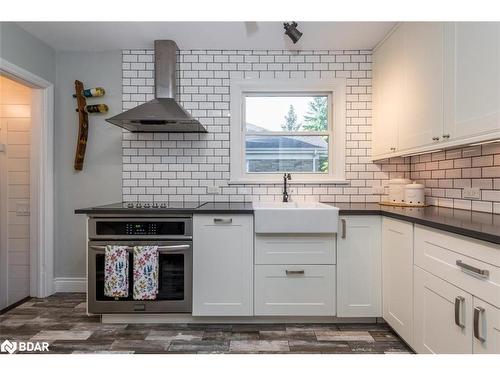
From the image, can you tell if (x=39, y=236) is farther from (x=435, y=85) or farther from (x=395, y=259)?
(x=435, y=85)

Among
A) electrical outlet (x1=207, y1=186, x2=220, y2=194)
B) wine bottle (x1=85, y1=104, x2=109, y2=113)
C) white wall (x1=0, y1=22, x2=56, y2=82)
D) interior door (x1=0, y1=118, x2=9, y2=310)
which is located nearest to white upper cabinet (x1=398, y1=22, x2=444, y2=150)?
electrical outlet (x1=207, y1=186, x2=220, y2=194)

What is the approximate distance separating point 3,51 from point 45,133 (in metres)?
0.75

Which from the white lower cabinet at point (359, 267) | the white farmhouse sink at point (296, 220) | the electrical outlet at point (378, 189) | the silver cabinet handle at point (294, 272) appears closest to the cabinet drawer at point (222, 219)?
the white farmhouse sink at point (296, 220)

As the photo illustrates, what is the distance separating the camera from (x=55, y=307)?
2.63 meters

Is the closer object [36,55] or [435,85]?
[435,85]

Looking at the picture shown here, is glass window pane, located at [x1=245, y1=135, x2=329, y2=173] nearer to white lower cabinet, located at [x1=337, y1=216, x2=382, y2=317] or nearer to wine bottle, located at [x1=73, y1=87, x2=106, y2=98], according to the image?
white lower cabinet, located at [x1=337, y1=216, x2=382, y2=317]

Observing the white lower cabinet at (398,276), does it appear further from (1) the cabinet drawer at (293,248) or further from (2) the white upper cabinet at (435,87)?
(2) the white upper cabinet at (435,87)

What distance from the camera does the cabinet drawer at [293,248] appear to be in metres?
2.26

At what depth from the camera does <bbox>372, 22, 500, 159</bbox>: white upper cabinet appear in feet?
4.92

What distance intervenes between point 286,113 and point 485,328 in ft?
7.50

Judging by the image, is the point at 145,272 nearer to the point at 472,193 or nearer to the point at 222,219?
the point at 222,219

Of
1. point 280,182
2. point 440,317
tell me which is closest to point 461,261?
point 440,317

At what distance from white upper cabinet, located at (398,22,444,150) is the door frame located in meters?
3.19
